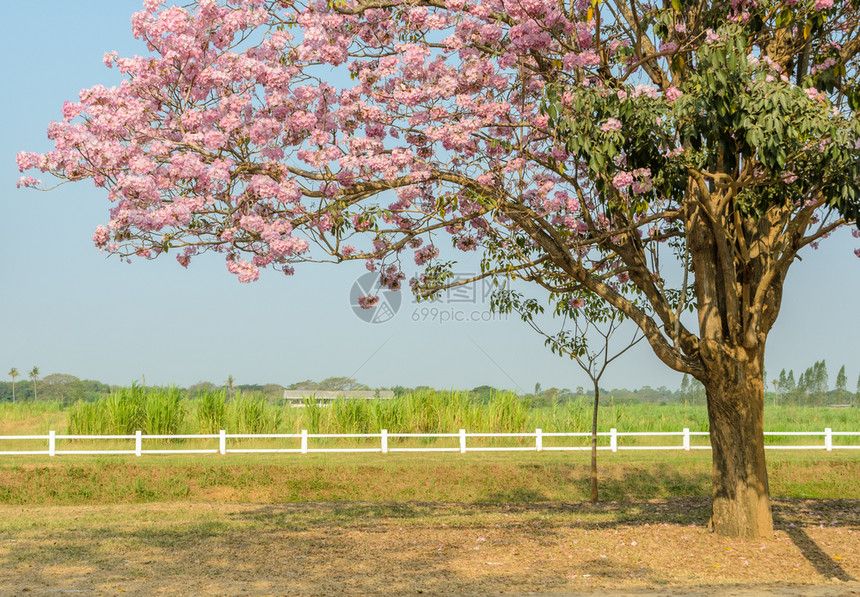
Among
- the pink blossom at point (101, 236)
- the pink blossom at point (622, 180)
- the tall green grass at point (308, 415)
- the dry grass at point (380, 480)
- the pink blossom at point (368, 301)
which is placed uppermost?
the pink blossom at point (622, 180)

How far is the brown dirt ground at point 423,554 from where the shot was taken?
8.99 m

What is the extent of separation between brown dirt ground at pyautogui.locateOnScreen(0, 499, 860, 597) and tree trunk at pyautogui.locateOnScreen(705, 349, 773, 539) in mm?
373

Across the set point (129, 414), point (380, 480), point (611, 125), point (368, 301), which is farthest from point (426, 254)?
point (129, 414)

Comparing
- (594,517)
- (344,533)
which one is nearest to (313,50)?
(344,533)

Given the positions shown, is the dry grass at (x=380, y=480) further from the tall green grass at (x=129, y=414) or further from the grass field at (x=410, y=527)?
the tall green grass at (x=129, y=414)

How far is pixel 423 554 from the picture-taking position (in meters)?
10.7

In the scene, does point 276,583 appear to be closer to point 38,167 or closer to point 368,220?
point 368,220

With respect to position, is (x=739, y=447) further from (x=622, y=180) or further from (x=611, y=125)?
(x=611, y=125)

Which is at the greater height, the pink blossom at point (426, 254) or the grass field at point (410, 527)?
the pink blossom at point (426, 254)

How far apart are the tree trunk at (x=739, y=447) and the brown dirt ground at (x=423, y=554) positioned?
37 cm

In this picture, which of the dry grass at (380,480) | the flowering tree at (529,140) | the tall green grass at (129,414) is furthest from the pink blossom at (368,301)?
the tall green grass at (129,414)

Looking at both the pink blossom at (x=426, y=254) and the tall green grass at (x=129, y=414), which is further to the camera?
the tall green grass at (x=129, y=414)

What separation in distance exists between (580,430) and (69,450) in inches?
567

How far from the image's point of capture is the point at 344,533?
12.6 m
